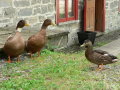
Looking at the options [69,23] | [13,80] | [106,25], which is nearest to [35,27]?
[69,23]

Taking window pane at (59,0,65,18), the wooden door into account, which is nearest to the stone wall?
the wooden door

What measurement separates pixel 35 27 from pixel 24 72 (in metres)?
3.75

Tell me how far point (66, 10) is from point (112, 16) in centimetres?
393

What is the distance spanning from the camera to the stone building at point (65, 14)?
8.21 m

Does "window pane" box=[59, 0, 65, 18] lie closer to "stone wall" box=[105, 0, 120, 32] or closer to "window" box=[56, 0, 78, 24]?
"window" box=[56, 0, 78, 24]

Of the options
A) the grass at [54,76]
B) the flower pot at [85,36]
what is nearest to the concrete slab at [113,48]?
the flower pot at [85,36]

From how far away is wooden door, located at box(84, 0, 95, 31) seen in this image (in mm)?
11552

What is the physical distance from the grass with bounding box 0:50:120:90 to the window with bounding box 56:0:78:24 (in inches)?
153

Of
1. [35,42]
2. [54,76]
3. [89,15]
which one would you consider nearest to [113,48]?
[89,15]

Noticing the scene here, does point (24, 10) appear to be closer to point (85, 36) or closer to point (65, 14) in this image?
point (65, 14)

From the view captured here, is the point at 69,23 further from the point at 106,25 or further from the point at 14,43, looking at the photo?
the point at 14,43

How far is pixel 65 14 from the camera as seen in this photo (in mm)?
10719

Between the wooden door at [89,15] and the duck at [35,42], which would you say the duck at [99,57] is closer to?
the duck at [35,42]

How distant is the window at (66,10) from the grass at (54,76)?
389 cm
